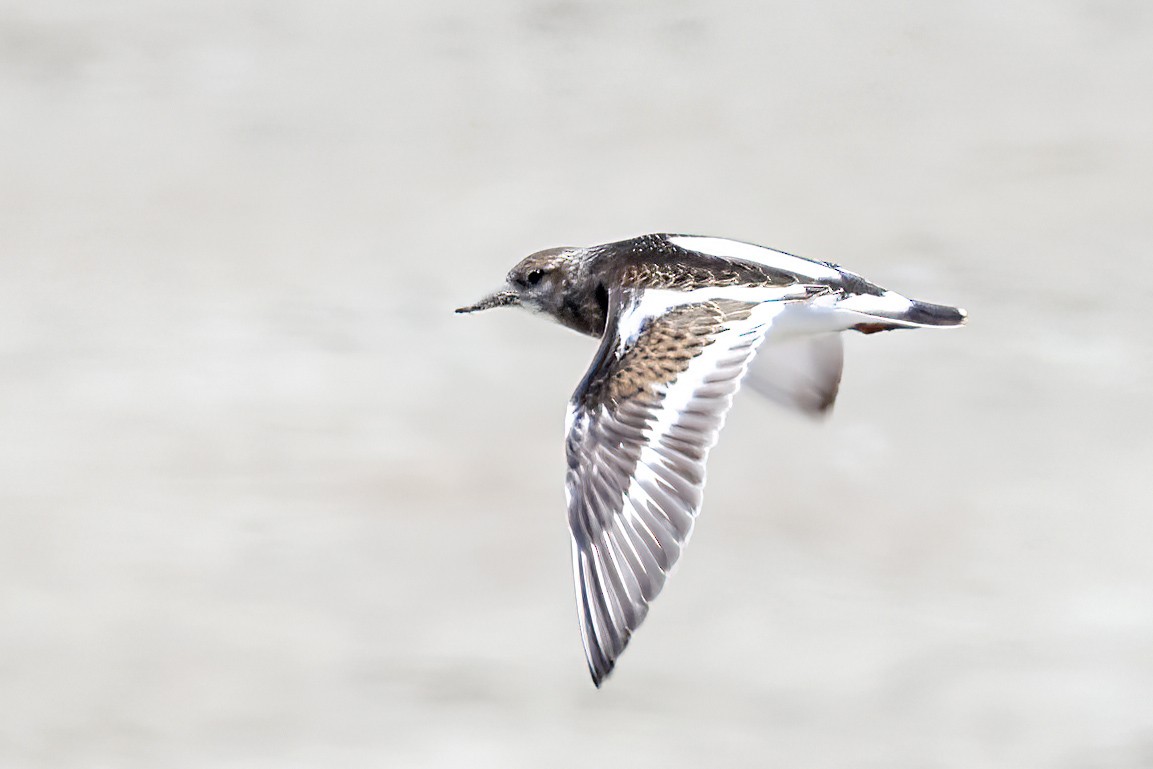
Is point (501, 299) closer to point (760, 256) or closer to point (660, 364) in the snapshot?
point (760, 256)

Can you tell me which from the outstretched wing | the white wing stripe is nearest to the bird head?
the white wing stripe

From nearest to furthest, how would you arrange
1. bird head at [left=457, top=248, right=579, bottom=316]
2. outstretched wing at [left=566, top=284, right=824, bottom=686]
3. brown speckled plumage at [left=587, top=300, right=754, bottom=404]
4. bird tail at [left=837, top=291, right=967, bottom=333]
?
1. outstretched wing at [left=566, top=284, right=824, bottom=686]
2. brown speckled plumage at [left=587, top=300, right=754, bottom=404]
3. bird tail at [left=837, top=291, right=967, bottom=333]
4. bird head at [left=457, top=248, right=579, bottom=316]

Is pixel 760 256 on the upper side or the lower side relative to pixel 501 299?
upper

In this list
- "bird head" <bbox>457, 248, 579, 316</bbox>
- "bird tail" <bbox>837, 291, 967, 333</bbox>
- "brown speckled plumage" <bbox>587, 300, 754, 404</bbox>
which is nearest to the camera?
"brown speckled plumage" <bbox>587, 300, 754, 404</bbox>

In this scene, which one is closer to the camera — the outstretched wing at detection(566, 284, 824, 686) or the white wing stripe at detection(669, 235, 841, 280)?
the outstretched wing at detection(566, 284, 824, 686)

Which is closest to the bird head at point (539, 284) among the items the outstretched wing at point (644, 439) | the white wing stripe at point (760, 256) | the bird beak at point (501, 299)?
the bird beak at point (501, 299)

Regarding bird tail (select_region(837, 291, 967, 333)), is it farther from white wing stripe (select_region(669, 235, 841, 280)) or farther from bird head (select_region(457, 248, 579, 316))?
bird head (select_region(457, 248, 579, 316))

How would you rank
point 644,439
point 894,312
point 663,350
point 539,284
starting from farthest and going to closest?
point 539,284 < point 894,312 < point 663,350 < point 644,439

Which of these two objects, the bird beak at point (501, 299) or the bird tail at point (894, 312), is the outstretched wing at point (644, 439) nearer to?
the bird tail at point (894, 312)

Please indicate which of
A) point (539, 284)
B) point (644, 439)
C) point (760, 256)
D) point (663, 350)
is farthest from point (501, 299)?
point (644, 439)
